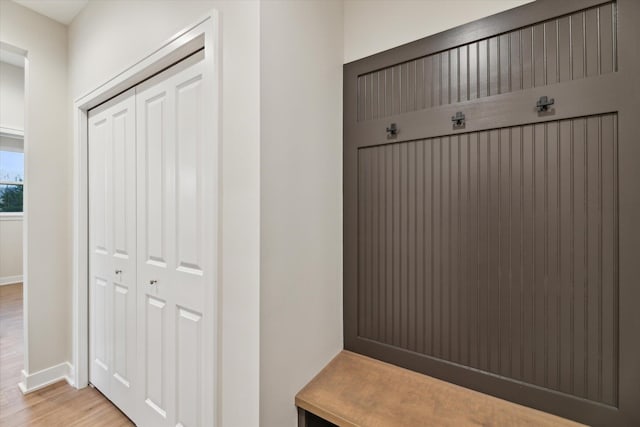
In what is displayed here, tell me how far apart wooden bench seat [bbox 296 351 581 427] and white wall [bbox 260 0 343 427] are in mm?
105

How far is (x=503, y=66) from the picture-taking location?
3.63ft

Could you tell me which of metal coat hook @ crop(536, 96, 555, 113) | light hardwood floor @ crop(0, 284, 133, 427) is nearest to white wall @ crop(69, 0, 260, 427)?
metal coat hook @ crop(536, 96, 555, 113)

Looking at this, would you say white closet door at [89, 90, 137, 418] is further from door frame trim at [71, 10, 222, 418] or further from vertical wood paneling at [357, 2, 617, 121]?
vertical wood paneling at [357, 2, 617, 121]

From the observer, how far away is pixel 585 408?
97cm

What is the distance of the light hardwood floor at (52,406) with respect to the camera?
172 cm

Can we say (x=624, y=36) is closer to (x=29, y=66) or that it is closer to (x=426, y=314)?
(x=426, y=314)

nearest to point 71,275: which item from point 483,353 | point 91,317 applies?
point 91,317

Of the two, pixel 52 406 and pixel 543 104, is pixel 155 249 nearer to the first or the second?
pixel 52 406

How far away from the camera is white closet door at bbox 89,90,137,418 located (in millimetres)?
1698

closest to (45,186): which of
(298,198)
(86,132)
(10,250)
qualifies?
(86,132)

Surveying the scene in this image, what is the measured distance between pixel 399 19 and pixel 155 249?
1717mm

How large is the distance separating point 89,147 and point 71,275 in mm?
999

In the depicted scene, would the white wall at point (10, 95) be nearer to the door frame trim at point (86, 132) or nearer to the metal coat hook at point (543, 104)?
the door frame trim at point (86, 132)

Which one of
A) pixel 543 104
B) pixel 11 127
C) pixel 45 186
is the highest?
pixel 11 127
